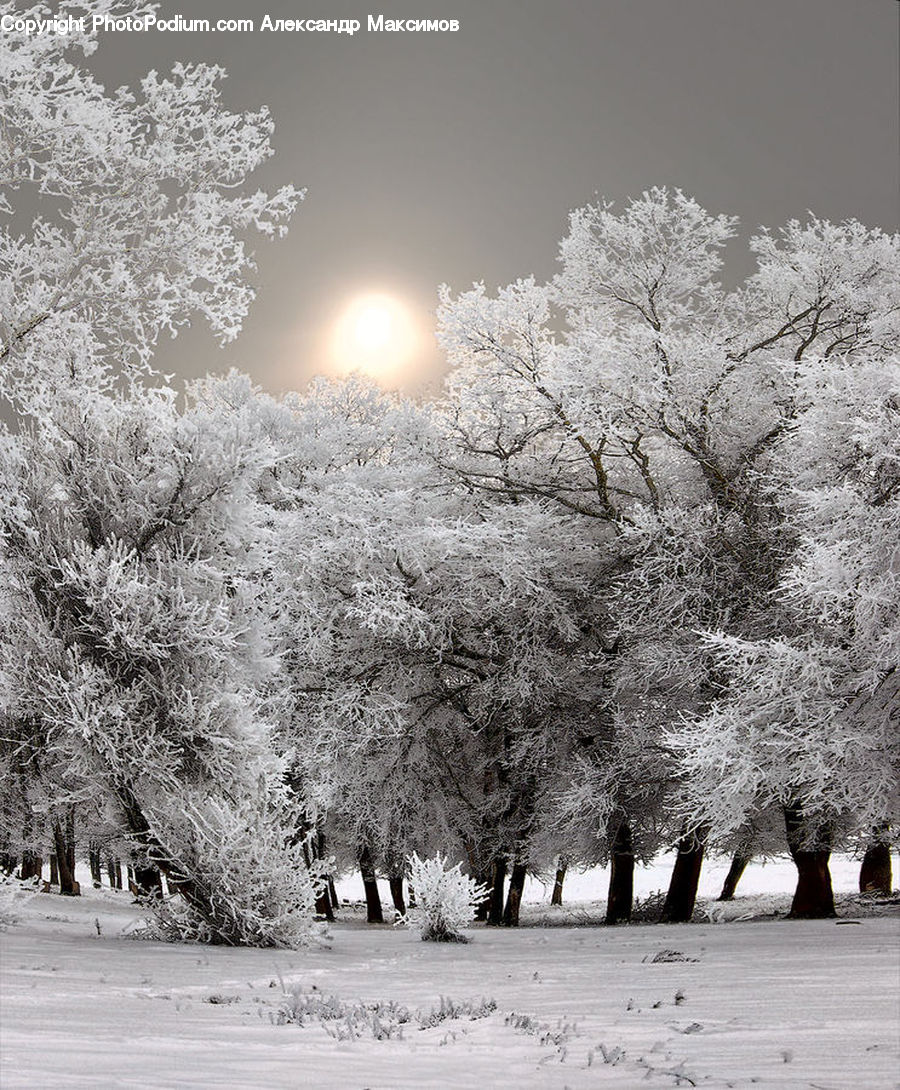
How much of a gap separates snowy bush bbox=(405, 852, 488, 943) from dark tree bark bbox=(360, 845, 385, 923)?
10256mm

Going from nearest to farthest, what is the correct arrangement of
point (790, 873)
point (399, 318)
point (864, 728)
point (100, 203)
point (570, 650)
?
1. point (864, 728)
2. point (100, 203)
3. point (570, 650)
4. point (790, 873)
5. point (399, 318)

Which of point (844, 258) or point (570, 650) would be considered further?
point (570, 650)

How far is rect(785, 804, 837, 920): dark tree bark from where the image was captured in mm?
15023

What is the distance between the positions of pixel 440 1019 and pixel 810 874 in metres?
11.3

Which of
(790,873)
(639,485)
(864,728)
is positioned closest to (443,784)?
(639,485)

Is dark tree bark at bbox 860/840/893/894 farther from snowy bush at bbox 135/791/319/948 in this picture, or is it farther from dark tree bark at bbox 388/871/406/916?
snowy bush at bbox 135/791/319/948

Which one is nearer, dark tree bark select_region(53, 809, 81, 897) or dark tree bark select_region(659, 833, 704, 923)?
dark tree bark select_region(659, 833, 704, 923)

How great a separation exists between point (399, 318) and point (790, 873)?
109993mm

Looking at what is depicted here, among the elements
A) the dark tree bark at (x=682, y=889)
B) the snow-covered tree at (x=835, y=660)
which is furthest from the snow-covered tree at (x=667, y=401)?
the snow-covered tree at (x=835, y=660)

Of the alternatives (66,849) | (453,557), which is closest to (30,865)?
(66,849)

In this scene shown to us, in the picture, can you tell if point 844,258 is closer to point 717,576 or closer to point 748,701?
point 717,576

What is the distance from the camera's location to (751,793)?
12.6 metres

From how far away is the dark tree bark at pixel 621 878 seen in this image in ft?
59.8

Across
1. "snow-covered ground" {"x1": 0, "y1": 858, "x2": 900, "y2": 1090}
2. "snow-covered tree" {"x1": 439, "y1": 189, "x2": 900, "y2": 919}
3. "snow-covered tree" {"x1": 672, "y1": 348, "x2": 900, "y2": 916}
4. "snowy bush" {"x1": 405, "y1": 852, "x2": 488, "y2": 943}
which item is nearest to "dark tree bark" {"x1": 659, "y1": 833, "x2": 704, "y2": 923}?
"snow-covered tree" {"x1": 439, "y1": 189, "x2": 900, "y2": 919}
